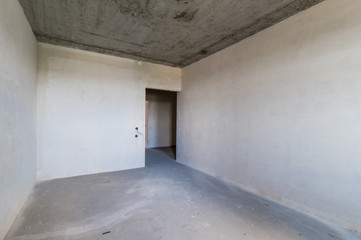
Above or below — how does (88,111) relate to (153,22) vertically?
below

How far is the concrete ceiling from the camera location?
2.50 metres

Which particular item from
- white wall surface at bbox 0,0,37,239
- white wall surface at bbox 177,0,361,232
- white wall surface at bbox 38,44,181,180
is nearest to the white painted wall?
white wall surface at bbox 38,44,181,180

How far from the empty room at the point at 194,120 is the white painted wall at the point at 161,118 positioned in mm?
3431

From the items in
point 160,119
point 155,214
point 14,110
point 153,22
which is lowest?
point 155,214

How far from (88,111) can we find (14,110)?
75.7 inches

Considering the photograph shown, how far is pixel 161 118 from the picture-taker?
337 inches

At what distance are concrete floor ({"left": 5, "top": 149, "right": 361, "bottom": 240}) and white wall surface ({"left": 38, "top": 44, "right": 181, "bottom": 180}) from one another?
632 millimetres

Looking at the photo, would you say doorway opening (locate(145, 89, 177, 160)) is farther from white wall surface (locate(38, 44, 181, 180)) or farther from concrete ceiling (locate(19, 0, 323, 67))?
concrete ceiling (locate(19, 0, 323, 67))

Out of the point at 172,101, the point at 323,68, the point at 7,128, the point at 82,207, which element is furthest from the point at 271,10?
the point at 172,101

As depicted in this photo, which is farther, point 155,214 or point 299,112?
point 299,112

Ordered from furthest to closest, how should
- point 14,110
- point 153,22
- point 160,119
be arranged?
point 160,119 → point 153,22 → point 14,110

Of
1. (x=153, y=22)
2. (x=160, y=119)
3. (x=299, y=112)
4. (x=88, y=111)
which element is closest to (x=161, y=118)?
(x=160, y=119)

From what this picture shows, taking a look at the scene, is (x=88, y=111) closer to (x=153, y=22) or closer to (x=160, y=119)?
(x=153, y=22)

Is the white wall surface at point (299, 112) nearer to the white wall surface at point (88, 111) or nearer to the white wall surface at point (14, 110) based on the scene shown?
the white wall surface at point (88, 111)
